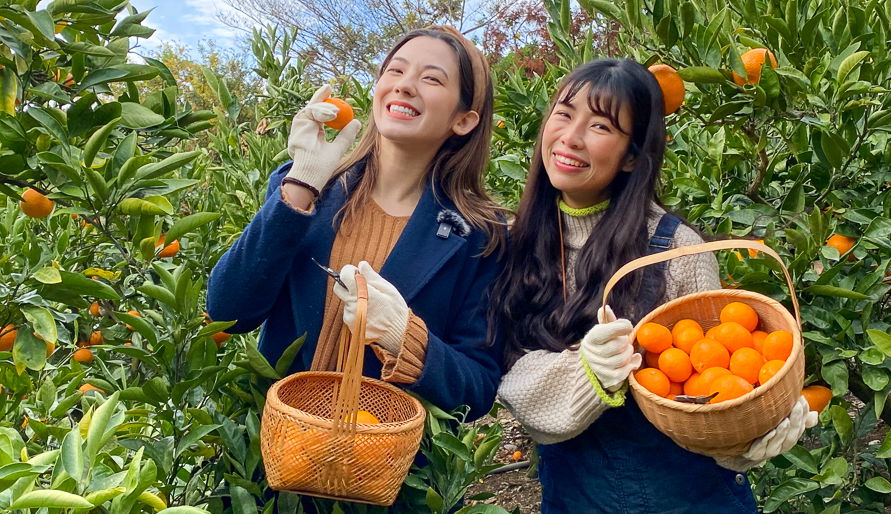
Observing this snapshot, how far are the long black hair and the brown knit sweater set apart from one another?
223mm

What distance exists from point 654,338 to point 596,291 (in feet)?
0.59

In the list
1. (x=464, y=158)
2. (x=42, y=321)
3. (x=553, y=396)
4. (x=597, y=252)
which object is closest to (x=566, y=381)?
(x=553, y=396)

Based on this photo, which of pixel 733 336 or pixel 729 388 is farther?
pixel 733 336

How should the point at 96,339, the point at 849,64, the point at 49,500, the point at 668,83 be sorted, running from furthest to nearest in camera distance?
the point at 96,339 → the point at 668,83 → the point at 849,64 → the point at 49,500

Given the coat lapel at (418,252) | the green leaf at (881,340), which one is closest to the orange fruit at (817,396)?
the green leaf at (881,340)

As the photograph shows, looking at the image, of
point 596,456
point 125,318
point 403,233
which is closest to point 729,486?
point 596,456

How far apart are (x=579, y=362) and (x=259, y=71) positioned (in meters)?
1.81

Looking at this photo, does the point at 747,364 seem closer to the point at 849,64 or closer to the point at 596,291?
the point at 596,291

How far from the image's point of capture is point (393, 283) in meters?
1.49

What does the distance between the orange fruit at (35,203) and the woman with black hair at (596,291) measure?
783 millimetres

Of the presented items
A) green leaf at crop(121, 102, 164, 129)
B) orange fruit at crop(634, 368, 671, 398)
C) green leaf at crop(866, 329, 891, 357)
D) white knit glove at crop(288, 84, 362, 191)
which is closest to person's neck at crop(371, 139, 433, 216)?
white knit glove at crop(288, 84, 362, 191)

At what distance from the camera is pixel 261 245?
138 cm

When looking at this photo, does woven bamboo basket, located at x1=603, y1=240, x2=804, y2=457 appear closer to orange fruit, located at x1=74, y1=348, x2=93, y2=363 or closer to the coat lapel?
the coat lapel

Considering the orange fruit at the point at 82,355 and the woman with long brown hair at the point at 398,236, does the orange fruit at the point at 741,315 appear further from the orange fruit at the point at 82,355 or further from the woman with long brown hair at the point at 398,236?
the orange fruit at the point at 82,355
